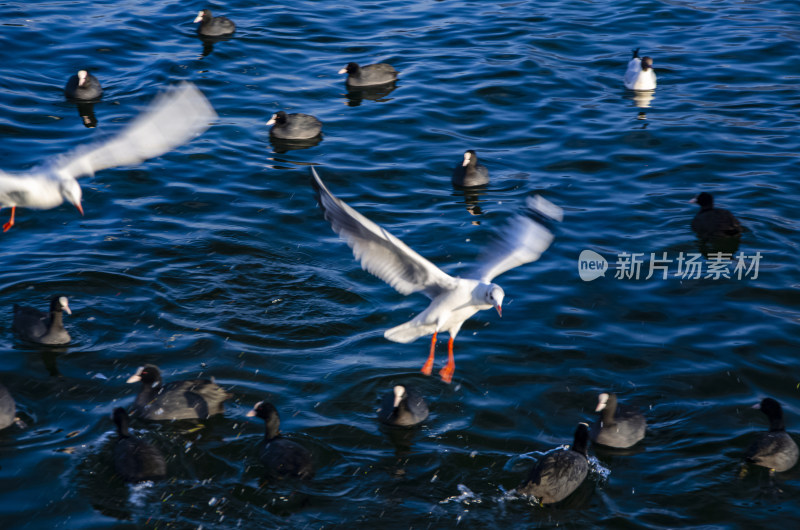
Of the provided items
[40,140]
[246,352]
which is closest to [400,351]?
[246,352]

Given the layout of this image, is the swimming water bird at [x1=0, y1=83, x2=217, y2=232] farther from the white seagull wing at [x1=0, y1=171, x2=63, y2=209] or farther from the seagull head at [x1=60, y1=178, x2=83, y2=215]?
the seagull head at [x1=60, y1=178, x2=83, y2=215]

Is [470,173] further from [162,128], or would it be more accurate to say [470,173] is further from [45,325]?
[45,325]

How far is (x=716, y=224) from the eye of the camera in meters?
14.1

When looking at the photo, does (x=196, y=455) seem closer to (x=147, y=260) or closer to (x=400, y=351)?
(x=400, y=351)

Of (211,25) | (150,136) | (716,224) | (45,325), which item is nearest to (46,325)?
(45,325)

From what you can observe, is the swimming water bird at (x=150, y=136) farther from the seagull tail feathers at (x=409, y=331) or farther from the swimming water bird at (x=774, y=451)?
the swimming water bird at (x=774, y=451)

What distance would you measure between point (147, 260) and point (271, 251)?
6.04ft

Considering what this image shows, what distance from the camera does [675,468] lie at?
9656 mm

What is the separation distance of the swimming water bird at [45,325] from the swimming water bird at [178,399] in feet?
5.63

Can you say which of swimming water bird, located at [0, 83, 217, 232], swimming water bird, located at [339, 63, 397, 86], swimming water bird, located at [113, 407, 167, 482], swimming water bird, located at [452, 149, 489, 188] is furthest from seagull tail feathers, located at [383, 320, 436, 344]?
swimming water bird, located at [339, 63, 397, 86]

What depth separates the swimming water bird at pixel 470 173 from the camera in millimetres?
15852

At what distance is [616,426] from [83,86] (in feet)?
45.4

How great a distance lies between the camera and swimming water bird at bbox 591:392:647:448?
9.84m

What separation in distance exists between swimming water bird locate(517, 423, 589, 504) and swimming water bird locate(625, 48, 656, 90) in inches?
496
